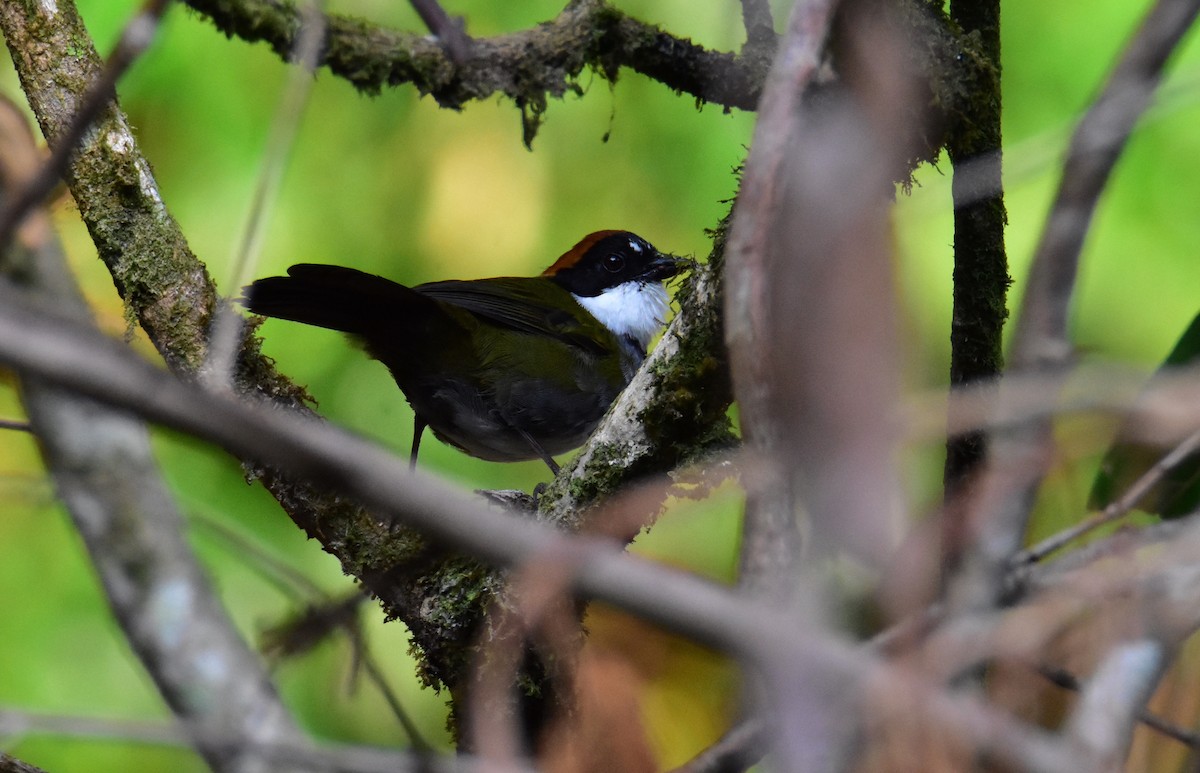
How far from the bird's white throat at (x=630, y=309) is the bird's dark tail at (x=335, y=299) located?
1277 mm

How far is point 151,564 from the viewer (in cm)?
117

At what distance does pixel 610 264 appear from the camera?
481cm

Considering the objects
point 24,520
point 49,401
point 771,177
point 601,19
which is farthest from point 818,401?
point 24,520

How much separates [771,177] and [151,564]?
754 millimetres

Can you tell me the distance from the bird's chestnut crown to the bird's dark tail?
4.51 feet

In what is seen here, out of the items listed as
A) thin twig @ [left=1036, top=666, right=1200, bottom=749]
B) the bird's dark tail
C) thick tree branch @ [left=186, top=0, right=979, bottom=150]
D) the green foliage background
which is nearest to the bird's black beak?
the green foliage background

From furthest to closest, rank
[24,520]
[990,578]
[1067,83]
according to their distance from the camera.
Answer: [24,520] < [1067,83] < [990,578]

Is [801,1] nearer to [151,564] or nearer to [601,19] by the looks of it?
[151,564]

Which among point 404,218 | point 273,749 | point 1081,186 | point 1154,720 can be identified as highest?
point 404,218

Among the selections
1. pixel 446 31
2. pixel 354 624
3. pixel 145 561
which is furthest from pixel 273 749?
pixel 446 31

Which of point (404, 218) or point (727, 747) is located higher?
Result: point (404, 218)

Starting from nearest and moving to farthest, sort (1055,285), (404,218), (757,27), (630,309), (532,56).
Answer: (1055,285)
(757,27)
(532,56)
(630,309)
(404,218)

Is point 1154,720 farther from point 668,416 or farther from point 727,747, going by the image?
point 668,416

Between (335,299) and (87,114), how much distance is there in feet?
7.99
